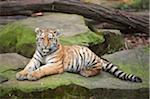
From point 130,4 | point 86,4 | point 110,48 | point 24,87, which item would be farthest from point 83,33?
point 130,4

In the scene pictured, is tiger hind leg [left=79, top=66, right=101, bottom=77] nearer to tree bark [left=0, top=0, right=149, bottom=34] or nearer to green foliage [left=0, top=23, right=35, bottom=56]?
green foliage [left=0, top=23, right=35, bottom=56]

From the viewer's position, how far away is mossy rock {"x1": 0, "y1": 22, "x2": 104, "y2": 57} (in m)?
6.04

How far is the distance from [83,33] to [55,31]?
5.36ft

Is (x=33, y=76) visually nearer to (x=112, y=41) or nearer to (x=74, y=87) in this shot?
(x=74, y=87)

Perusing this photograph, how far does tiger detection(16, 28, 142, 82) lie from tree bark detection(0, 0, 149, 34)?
2.41 m

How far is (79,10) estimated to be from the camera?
24.7ft

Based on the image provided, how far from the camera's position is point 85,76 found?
15.7ft

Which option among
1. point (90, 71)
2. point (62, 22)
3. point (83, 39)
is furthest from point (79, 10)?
point (90, 71)

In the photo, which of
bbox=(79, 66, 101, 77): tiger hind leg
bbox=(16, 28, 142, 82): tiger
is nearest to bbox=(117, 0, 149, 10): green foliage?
bbox=(16, 28, 142, 82): tiger

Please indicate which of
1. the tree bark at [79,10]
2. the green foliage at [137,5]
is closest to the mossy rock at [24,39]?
the tree bark at [79,10]

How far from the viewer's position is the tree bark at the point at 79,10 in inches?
291

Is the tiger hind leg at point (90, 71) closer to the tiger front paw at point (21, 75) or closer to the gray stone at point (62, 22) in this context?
the tiger front paw at point (21, 75)

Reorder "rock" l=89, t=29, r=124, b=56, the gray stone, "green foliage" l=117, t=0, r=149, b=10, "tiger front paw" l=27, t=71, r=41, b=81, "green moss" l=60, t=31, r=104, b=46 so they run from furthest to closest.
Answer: "green foliage" l=117, t=0, r=149, b=10 → "rock" l=89, t=29, r=124, b=56 → the gray stone → "green moss" l=60, t=31, r=104, b=46 → "tiger front paw" l=27, t=71, r=41, b=81

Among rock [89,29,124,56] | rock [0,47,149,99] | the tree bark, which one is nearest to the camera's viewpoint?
rock [0,47,149,99]
